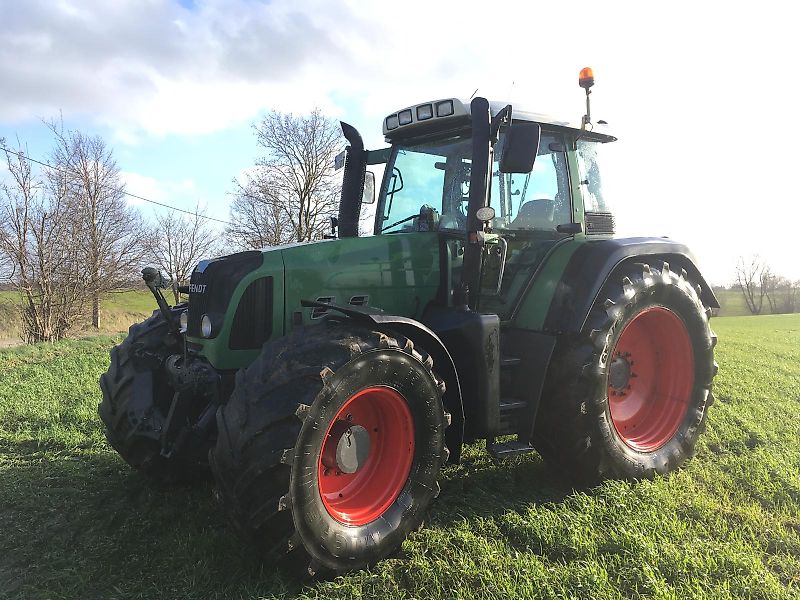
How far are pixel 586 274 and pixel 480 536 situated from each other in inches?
70.0

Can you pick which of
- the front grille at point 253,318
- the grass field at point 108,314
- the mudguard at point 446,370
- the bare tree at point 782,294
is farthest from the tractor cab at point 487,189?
the bare tree at point 782,294

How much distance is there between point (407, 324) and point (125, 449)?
2.10 meters

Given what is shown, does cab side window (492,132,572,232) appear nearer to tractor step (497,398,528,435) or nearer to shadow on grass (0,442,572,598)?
tractor step (497,398,528,435)

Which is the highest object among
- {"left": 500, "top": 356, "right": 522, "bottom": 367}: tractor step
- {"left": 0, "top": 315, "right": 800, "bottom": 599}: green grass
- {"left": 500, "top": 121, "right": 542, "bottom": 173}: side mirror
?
{"left": 500, "top": 121, "right": 542, "bottom": 173}: side mirror

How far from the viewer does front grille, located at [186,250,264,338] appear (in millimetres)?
3252

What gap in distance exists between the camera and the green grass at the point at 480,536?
A: 8.73 feet

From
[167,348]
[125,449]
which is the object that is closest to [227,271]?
[167,348]

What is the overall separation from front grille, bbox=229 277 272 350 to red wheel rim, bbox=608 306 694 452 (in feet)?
8.11

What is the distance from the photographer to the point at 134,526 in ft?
10.9

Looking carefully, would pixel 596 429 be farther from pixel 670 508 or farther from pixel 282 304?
pixel 282 304

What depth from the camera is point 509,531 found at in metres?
3.15

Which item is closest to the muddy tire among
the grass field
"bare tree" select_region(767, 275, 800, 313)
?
the grass field

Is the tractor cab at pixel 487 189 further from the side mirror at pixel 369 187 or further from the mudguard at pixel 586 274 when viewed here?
the mudguard at pixel 586 274

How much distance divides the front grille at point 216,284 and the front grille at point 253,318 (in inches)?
3.5
